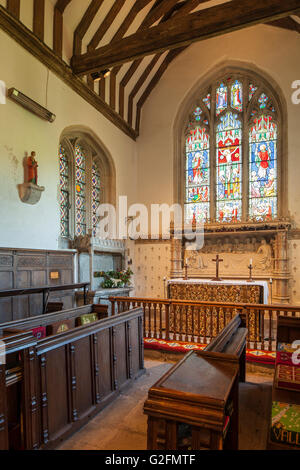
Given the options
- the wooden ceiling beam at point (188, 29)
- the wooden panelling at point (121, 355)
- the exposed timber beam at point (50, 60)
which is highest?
the wooden ceiling beam at point (188, 29)

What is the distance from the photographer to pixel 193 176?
1001 cm

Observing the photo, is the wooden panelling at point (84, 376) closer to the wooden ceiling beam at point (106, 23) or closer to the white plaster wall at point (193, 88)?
the white plaster wall at point (193, 88)

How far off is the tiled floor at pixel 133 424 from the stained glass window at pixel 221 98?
8.58 m

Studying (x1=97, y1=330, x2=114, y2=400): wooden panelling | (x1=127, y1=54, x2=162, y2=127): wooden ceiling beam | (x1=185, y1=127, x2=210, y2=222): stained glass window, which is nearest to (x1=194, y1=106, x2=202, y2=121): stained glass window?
(x1=185, y1=127, x2=210, y2=222): stained glass window

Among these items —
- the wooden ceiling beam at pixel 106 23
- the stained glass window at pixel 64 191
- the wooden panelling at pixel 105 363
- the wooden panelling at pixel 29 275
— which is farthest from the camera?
the stained glass window at pixel 64 191

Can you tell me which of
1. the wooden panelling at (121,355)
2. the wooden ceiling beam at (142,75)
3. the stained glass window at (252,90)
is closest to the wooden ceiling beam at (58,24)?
the wooden ceiling beam at (142,75)

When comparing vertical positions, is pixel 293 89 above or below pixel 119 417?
above

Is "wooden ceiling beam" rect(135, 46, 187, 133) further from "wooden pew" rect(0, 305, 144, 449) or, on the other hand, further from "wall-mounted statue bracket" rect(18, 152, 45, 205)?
"wooden pew" rect(0, 305, 144, 449)

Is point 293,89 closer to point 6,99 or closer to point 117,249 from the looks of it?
point 117,249

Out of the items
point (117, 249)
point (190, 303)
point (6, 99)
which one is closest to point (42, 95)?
point (6, 99)

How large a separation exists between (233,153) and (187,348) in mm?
6780

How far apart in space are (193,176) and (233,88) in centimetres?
302

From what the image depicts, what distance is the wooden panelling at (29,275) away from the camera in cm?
528

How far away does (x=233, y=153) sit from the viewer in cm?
956
